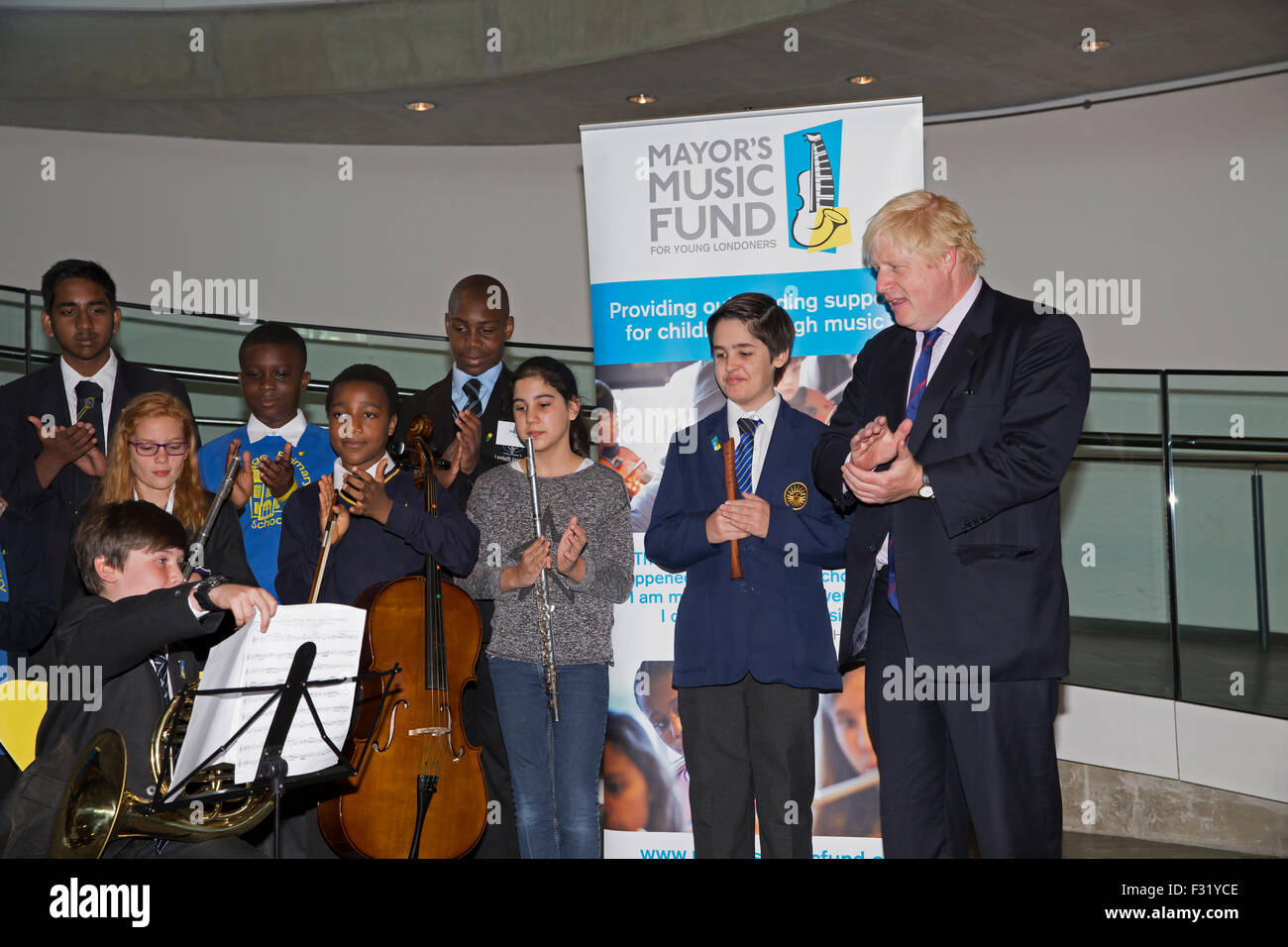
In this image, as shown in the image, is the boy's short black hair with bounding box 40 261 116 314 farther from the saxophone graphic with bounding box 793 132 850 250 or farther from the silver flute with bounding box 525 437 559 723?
the saxophone graphic with bounding box 793 132 850 250

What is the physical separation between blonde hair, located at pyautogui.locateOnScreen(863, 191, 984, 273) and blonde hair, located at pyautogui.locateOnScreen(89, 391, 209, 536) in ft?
6.64

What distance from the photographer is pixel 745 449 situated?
3.48 m

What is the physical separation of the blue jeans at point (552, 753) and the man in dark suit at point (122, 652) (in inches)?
40.7

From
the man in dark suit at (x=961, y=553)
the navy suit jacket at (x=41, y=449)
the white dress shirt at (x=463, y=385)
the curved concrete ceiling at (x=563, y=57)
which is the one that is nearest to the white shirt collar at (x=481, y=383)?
the white dress shirt at (x=463, y=385)

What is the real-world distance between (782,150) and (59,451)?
2441 mm

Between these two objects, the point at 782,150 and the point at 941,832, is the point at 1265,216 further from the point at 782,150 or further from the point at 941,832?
the point at 941,832

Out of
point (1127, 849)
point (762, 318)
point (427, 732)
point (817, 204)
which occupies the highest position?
point (817, 204)

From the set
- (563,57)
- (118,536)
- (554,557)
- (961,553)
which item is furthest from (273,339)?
(563,57)

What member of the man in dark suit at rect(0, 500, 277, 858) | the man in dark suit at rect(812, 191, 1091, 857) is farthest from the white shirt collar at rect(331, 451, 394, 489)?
the man in dark suit at rect(812, 191, 1091, 857)

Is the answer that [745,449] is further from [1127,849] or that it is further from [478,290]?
[1127,849]

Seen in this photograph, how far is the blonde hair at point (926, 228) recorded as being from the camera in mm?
2816

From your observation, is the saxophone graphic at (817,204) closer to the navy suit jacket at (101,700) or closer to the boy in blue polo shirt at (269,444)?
the boy in blue polo shirt at (269,444)

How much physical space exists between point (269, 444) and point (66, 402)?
0.66m

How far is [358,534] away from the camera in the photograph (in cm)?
366
